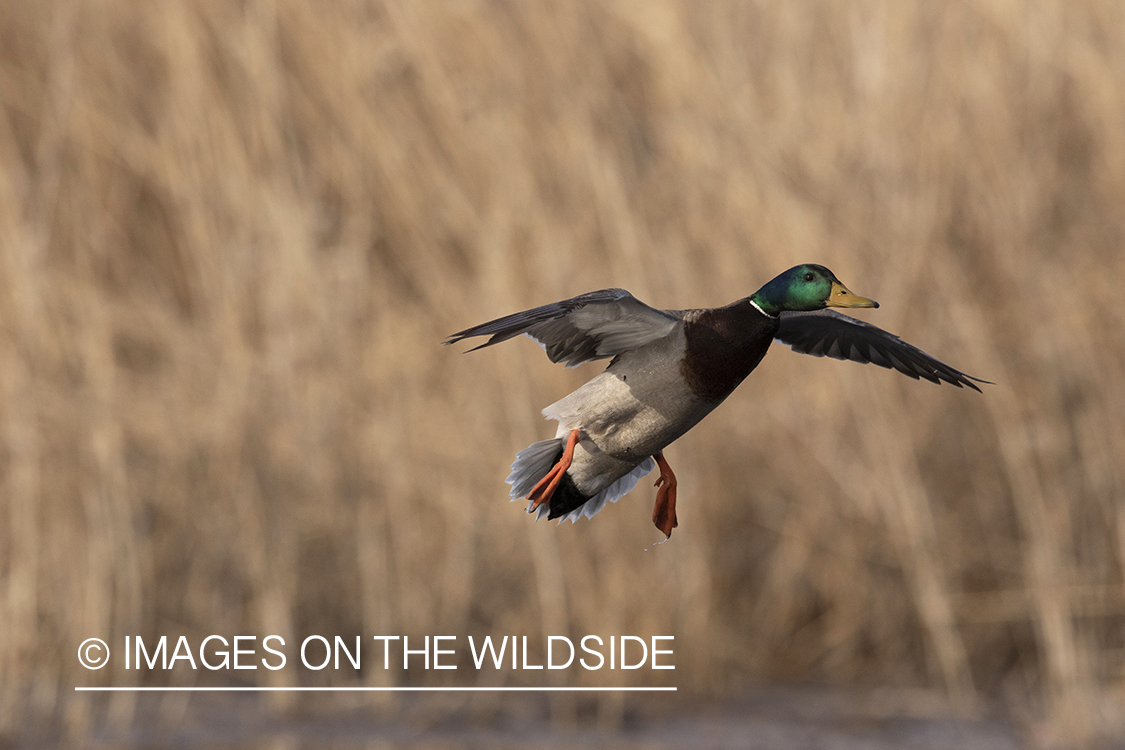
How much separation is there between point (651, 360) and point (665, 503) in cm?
10

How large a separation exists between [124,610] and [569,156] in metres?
1.91

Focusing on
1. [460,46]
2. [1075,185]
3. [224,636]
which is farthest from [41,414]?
[1075,185]

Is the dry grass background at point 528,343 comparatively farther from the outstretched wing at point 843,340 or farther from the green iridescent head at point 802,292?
the green iridescent head at point 802,292

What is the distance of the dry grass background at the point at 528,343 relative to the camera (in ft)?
11.8

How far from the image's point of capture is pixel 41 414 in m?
3.80

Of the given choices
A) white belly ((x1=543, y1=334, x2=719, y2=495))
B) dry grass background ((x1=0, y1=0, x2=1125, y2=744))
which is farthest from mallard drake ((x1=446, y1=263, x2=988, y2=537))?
dry grass background ((x1=0, y1=0, x2=1125, y2=744))

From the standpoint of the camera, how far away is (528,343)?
363cm

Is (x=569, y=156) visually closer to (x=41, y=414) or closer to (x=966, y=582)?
(x=41, y=414)

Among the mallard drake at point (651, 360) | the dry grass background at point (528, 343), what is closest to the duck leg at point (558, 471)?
the mallard drake at point (651, 360)

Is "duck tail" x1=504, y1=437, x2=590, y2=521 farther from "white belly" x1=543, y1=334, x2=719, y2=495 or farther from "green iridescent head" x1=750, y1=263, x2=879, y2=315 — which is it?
"green iridescent head" x1=750, y1=263, x2=879, y2=315

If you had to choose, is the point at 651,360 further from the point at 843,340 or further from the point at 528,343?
the point at 528,343

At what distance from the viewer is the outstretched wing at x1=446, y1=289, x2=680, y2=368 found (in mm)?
787

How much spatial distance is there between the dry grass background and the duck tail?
2304 millimetres

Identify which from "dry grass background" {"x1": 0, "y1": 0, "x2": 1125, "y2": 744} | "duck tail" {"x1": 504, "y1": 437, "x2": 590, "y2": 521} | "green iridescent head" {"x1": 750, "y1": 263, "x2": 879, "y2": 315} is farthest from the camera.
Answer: "dry grass background" {"x1": 0, "y1": 0, "x2": 1125, "y2": 744}
